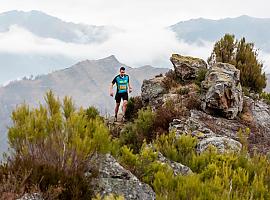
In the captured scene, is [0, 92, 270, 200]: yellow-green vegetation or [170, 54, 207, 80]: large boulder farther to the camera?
[170, 54, 207, 80]: large boulder

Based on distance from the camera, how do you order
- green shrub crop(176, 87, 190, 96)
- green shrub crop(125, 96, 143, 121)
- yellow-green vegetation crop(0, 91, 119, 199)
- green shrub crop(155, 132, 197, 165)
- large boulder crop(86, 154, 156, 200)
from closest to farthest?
yellow-green vegetation crop(0, 91, 119, 199) → large boulder crop(86, 154, 156, 200) → green shrub crop(155, 132, 197, 165) → green shrub crop(176, 87, 190, 96) → green shrub crop(125, 96, 143, 121)

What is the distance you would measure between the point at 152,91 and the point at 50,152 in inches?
442

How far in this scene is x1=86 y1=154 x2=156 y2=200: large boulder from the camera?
4.96m

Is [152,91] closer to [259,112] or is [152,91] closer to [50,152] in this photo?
[259,112]

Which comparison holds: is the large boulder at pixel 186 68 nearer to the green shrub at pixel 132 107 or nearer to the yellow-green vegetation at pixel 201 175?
the green shrub at pixel 132 107

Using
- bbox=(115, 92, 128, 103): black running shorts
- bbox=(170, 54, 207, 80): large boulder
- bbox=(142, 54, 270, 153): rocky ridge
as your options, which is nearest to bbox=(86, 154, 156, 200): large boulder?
bbox=(142, 54, 270, 153): rocky ridge

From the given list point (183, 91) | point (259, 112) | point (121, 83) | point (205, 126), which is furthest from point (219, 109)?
point (121, 83)

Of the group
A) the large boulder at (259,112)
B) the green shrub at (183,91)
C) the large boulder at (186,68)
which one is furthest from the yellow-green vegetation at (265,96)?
the green shrub at (183,91)

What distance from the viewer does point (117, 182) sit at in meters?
5.13

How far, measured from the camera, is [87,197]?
186 inches

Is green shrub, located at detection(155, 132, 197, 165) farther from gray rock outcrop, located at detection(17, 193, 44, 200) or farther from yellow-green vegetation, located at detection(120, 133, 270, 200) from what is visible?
gray rock outcrop, located at detection(17, 193, 44, 200)

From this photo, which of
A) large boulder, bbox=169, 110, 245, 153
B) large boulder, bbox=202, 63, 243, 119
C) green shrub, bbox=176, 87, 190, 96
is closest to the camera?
large boulder, bbox=169, 110, 245, 153

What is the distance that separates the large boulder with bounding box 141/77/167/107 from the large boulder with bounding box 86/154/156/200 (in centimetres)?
983

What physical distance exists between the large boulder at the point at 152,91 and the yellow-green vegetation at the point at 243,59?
3.61m
